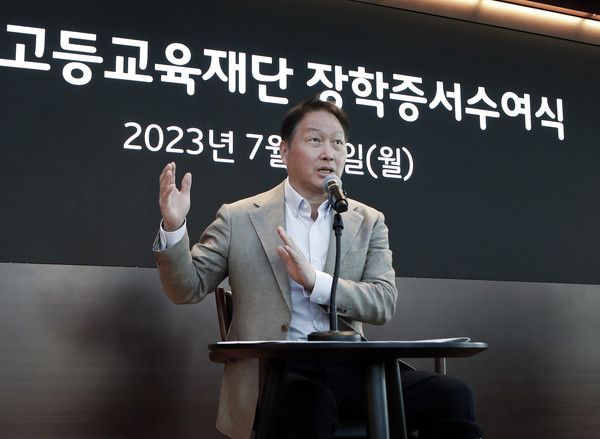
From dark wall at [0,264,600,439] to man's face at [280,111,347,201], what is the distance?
0.89 metres

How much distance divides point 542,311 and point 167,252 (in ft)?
7.11

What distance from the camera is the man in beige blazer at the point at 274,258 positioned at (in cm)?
171

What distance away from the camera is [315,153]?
2025 mm

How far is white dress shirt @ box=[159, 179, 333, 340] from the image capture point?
1.71 metres

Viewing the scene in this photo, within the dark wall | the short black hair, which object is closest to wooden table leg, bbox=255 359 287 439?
the short black hair

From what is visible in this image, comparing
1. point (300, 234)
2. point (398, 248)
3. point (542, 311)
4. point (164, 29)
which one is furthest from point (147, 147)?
point (542, 311)

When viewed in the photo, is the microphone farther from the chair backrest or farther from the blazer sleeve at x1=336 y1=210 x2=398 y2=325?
the chair backrest

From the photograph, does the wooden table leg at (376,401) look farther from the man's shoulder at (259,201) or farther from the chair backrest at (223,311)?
the man's shoulder at (259,201)

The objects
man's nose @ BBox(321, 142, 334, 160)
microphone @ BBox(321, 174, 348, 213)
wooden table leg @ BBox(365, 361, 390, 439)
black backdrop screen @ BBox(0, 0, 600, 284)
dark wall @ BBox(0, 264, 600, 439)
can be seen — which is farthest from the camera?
black backdrop screen @ BBox(0, 0, 600, 284)

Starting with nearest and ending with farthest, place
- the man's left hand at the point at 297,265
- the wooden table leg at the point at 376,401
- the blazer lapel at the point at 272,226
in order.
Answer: the wooden table leg at the point at 376,401
the man's left hand at the point at 297,265
the blazer lapel at the point at 272,226

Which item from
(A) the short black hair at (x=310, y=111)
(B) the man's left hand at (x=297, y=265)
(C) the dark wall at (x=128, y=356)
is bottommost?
(C) the dark wall at (x=128, y=356)

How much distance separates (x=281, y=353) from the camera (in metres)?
1.26

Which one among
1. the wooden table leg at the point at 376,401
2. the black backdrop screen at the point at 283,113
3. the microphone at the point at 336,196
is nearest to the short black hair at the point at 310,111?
the microphone at the point at 336,196

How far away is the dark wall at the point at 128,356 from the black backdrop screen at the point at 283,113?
13 cm
